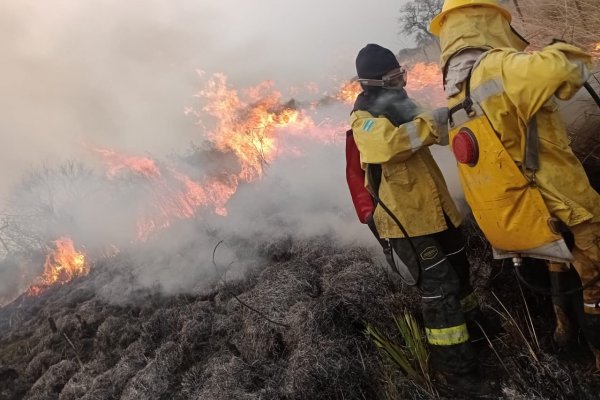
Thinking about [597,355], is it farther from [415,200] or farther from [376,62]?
[376,62]

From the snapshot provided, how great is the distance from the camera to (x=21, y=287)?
89.1 ft

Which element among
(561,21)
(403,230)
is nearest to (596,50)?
(561,21)

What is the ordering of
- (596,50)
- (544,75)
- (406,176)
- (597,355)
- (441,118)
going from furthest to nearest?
(596,50) → (406,176) → (441,118) → (597,355) → (544,75)

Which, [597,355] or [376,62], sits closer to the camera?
[597,355]

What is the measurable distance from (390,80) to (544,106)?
1122 millimetres

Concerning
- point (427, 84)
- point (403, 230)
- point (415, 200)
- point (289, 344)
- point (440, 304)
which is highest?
point (427, 84)

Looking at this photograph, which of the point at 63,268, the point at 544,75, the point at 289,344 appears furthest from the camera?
the point at 63,268

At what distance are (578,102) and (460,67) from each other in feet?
6.74

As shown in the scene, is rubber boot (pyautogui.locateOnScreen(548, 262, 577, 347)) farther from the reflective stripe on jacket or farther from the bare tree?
the bare tree

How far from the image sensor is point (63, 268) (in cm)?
1938

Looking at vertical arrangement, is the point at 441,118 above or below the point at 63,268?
above

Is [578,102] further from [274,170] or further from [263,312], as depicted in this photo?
[274,170]

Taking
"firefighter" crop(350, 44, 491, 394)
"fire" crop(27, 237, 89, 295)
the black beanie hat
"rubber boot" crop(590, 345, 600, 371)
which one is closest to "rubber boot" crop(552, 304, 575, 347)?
"rubber boot" crop(590, 345, 600, 371)

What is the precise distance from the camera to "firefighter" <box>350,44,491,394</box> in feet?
8.47
